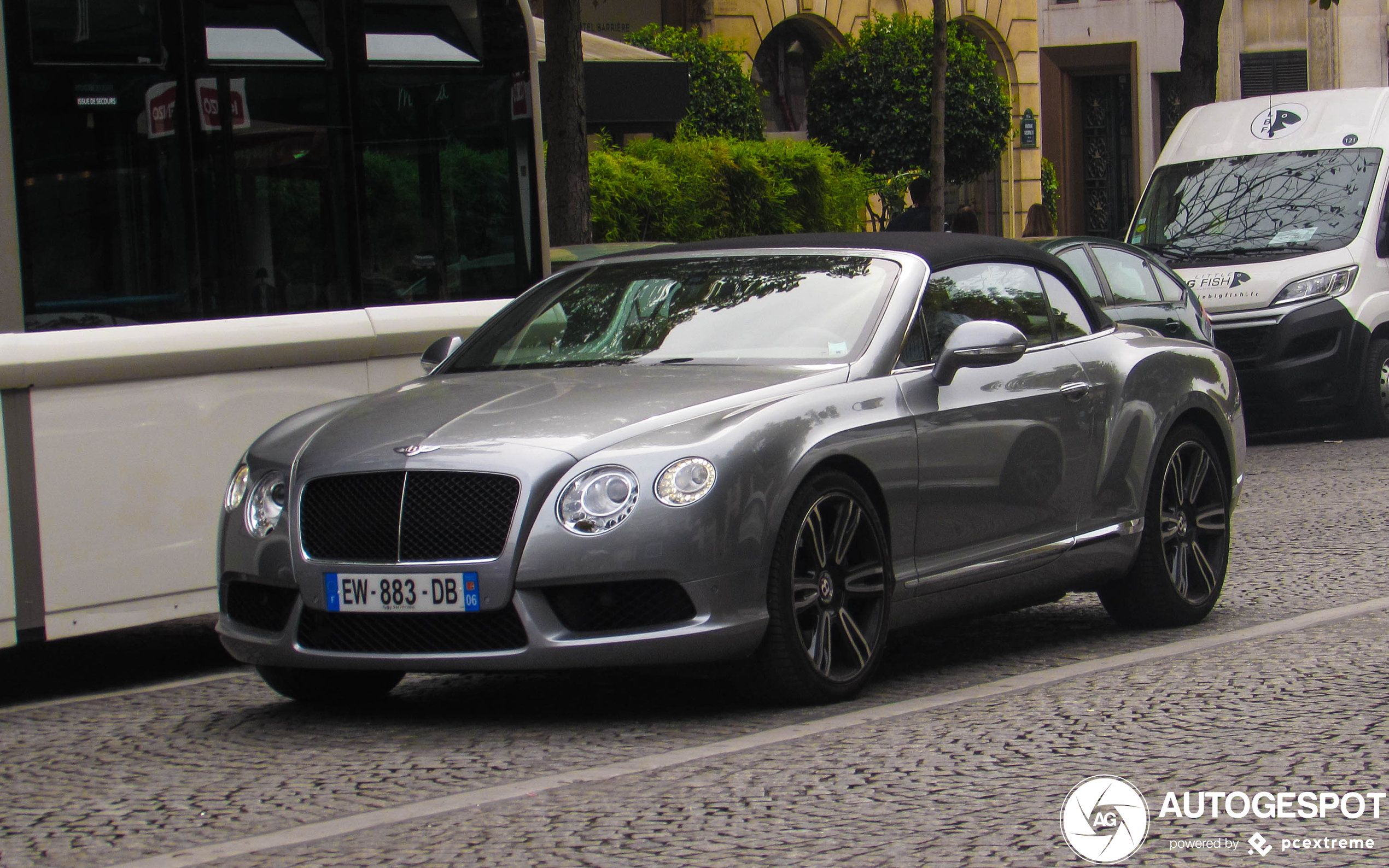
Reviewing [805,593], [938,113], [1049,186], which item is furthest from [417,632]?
[1049,186]

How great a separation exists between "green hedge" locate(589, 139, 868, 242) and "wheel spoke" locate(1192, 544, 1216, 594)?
35.6ft

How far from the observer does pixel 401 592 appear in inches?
226

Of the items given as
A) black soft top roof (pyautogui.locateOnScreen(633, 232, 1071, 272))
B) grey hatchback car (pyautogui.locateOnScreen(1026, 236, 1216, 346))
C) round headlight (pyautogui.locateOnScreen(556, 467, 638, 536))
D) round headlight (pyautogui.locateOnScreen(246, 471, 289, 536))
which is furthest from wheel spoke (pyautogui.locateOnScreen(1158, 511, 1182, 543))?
grey hatchback car (pyautogui.locateOnScreen(1026, 236, 1216, 346))

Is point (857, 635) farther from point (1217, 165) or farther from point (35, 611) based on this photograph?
point (1217, 165)

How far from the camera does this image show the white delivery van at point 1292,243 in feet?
52.2

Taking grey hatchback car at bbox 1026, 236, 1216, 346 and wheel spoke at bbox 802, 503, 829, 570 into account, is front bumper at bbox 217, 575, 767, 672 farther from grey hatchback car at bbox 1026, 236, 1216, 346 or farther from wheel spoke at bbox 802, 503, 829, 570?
grey hatchback car at bbox 1026, 236, 1216, 346

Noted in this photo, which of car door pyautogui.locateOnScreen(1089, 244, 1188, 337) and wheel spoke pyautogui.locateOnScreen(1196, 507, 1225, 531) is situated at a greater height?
car door pyautogui.locateOnScreen(1089, 244, 1188, 337)

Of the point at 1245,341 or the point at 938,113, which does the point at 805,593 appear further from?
the point at 938,113

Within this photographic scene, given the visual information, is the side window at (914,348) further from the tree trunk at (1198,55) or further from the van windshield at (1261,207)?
the tree trunk at (1198,55)

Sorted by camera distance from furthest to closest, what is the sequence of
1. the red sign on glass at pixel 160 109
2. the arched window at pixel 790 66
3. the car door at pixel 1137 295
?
the arched window at pixel 790 66, the car door at pixel 1137 295, the red sign on glass at pixel 160 109

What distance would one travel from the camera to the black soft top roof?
7156 mm

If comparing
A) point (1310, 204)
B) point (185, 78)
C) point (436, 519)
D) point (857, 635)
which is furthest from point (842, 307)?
point (1310, 204)

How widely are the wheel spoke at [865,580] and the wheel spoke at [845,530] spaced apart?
0.23 feet

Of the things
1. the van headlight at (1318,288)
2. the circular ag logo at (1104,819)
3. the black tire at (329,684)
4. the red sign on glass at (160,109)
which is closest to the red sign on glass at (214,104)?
the red sign on glass at (160,109)
